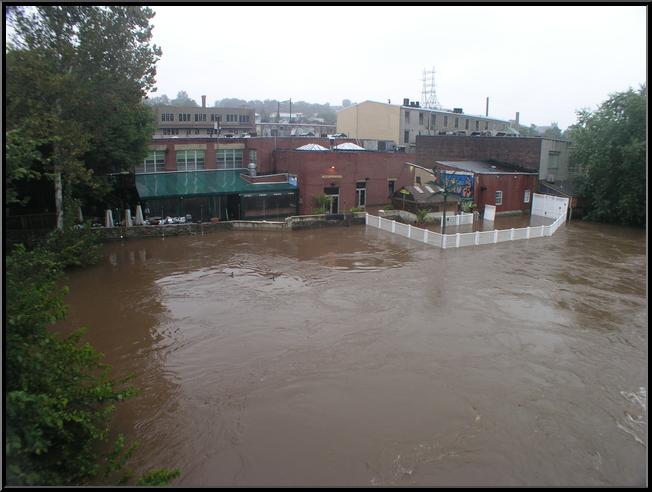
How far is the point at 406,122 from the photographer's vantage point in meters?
51.7

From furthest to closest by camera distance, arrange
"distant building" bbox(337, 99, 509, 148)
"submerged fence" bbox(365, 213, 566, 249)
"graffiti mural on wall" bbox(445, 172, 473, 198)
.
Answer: "distant building" bbox(337, 99, 509, 148), "graffiti mural on wall" bbox(445, 172, 473, 198), "submerged fence" bbox(365, 213, 566, 249)

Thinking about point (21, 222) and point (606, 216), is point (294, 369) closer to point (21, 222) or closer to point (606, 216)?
point (21, 222)

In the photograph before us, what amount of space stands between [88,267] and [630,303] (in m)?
19.2

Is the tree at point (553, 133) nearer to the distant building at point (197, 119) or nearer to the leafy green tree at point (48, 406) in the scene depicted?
the distant building at point (197, 119)

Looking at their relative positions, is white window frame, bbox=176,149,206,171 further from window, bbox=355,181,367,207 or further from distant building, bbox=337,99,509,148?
distant building, bbox=337,99,509,148

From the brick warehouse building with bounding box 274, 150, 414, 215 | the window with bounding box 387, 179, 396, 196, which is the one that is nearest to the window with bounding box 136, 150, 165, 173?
the brick warehouse building with bounding box 274, 150, 414, 215

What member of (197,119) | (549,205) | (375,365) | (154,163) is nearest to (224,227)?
(154,163)

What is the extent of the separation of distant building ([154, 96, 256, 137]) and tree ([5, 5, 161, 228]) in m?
40.5

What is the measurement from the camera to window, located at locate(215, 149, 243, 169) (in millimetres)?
33094

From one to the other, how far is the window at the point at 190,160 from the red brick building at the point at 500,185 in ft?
51.9

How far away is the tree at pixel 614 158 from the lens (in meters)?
31.8

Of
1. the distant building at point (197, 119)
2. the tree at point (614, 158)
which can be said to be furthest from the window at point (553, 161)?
the distant building at point (197, 119)

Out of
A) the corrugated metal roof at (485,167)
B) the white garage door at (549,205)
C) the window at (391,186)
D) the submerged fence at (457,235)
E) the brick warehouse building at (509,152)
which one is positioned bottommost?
the submerged fence at (457,235)

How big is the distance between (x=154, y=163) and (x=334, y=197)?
1105cm
